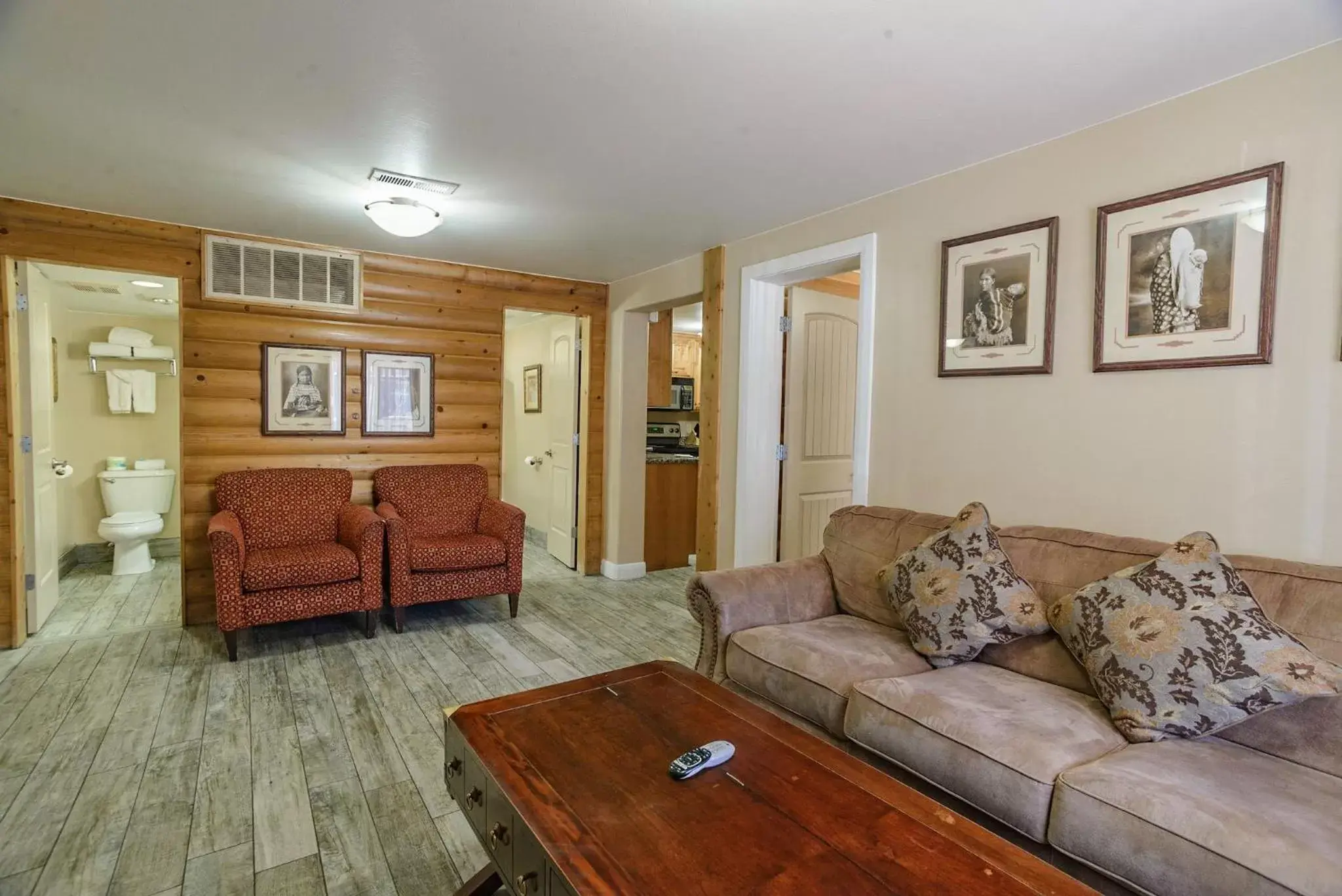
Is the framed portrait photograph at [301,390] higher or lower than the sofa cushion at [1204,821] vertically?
higher

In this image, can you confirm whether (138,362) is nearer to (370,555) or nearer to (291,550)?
(291,550)

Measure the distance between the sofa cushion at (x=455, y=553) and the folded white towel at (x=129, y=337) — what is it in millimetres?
2992

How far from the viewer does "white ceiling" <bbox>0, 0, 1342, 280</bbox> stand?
5.44 ft

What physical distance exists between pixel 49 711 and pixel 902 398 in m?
3.67

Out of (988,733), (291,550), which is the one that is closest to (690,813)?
(988,733)

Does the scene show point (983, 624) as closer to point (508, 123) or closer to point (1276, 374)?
point (1276, 374)

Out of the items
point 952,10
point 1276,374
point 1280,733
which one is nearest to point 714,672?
point 1280,733

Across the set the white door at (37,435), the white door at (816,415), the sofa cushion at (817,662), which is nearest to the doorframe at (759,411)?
the white door at (816,415)

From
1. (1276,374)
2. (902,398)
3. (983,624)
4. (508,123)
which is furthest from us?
(902,398)

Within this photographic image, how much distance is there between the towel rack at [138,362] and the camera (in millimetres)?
4953

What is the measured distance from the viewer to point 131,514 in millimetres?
4746

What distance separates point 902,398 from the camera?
286 cm

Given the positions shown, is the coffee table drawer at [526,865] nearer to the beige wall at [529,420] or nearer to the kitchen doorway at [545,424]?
the kitchen doorway at [545,424]

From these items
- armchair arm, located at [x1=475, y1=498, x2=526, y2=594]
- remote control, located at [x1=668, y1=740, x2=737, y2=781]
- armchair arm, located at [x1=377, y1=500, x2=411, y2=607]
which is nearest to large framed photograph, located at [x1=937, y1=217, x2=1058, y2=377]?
remote control, located at [x1=668, y1=740, x2=737, y2=781]
